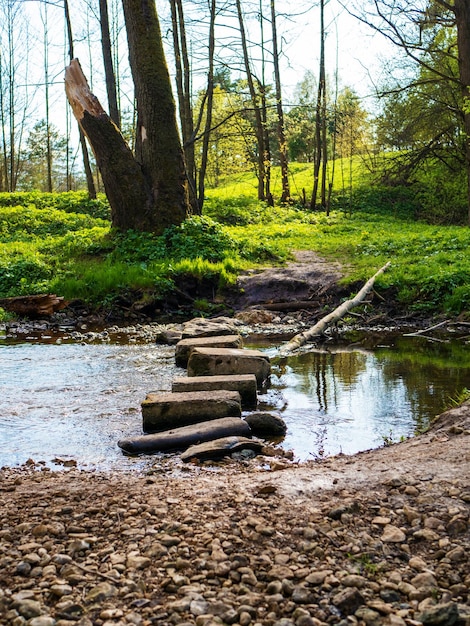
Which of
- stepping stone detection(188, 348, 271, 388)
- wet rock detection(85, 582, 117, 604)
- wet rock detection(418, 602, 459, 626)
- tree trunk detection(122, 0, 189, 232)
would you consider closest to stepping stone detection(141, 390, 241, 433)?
stepping stone detection(188, 348, 271, 388)

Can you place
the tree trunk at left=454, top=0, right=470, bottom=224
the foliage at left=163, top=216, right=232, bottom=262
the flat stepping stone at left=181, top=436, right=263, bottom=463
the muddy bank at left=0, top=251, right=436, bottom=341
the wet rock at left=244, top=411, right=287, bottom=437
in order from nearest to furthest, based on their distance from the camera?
the flat stepping stone at left=181, top=436, right=263, bottom=463 < the wet rock at left=244, top=411, right=287, bottom=437 < the muddy bank at left=0, top=251, right=436, bottom=341 < the foliage at left=163, top=216, right=232, bottom=262 < the tree trunk at left=454, top=0, right=470, bottom=224

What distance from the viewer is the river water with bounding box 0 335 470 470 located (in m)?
4.99

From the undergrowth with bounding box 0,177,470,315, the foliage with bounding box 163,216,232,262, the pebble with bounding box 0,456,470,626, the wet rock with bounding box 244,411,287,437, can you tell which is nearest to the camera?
the pebble with bounding box 0,456,470,626

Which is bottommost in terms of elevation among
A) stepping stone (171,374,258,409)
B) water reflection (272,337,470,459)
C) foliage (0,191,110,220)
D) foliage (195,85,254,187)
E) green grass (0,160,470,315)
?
water reflection (272,337,470,459)

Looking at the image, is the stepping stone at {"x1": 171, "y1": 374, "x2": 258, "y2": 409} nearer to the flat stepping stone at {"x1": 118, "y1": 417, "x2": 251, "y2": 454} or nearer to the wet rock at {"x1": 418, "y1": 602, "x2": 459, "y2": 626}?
the flat stepping stone at {"x1": 118, "y1": 417, "x2": 251, "y2": 454}

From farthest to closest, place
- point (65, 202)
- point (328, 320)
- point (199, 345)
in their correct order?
point (65, 202)
point (328, 320)
point (199, 345)

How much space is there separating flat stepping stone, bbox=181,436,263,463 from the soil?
1.39 ft

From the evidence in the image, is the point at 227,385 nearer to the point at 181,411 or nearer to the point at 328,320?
the point at 181,411

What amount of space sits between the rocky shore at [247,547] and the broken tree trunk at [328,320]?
15.8 feet

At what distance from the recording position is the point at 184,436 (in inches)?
192

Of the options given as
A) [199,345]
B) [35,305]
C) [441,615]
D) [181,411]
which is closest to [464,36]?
[35,305]

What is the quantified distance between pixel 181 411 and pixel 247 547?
8.18 ft

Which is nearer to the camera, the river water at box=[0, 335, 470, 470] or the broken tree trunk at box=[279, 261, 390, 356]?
the river water at box=[0, 335, 470, 470]

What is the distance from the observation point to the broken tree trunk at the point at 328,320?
882 centimetres
